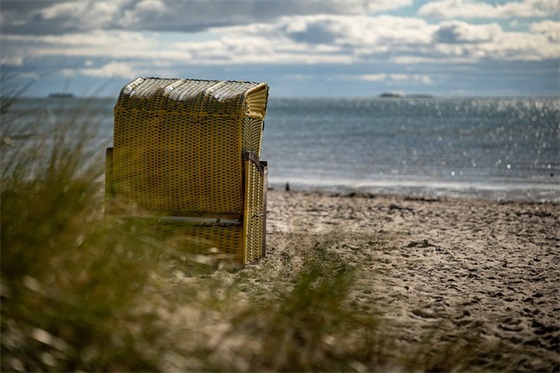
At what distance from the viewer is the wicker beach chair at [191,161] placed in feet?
21.1

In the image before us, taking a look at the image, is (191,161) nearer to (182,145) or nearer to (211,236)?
(182,145)

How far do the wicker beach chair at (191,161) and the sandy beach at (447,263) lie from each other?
48 cm

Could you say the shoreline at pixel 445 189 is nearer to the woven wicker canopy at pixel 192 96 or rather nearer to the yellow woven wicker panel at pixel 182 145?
the woven wicker canopy at pixel 192 96

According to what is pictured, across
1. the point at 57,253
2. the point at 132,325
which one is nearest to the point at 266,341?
the point at 132,325

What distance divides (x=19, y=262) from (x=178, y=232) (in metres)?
2.99

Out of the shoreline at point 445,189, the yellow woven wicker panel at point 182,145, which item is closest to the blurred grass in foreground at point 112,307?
the yellow woven wicker panel at point 182,145

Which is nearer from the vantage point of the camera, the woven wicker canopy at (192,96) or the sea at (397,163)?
the sea at (397,163)

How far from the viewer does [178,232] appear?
21.6ft

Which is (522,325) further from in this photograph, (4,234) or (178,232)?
(4,234)

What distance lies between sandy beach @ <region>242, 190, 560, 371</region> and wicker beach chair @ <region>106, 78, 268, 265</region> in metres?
0.48

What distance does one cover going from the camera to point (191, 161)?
6.53 meters

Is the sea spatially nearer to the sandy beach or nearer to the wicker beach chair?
the wicker beach chair

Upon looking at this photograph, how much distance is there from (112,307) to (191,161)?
3.21 m

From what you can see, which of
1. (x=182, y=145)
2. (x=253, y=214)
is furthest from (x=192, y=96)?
(x=253, y=214)
